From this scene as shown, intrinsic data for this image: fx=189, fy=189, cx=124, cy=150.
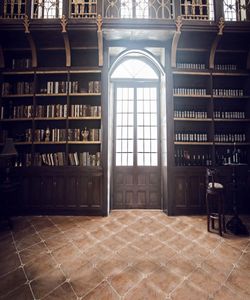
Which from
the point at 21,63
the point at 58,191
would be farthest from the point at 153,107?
the point at 21,63

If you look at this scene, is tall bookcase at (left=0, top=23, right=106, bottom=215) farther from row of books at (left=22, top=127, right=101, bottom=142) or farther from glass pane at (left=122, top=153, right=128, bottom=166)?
glass pane at (left=122, top=153, right=128, bottom=166)

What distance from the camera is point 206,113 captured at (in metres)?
4.07

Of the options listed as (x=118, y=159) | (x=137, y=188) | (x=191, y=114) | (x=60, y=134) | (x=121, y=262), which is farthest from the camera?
(x=118, y=159)

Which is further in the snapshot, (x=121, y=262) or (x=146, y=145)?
(x=146, y=145)

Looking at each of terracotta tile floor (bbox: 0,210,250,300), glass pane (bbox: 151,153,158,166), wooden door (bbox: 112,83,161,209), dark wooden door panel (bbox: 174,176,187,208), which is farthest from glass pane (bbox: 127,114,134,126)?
terracotta tile floor (bbox: 0,210,250,300)

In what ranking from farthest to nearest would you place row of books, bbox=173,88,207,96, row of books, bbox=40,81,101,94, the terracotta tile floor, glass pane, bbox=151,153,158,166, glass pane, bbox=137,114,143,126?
glass pane, bbox=137,114,143,126, glass pane, bbox=151,153,158,166, row of books, bbox=173,88,207,96, row of books, bbox=40,81,101,94, the terracotta tile floor

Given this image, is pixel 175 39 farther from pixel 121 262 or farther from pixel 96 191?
pixel 121 262

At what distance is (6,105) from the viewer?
402 centimetres

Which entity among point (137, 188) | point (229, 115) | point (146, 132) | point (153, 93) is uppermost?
point (153, 93)

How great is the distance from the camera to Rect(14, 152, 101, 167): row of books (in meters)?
3.83

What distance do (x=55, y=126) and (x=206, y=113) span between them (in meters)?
3.28

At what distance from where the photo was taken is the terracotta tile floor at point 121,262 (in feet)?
5.54

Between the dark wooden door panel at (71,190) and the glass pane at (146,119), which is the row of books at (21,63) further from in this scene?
the glass pane at (146,119)

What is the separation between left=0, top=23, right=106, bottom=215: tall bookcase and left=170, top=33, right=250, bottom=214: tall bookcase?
5.58 feet
